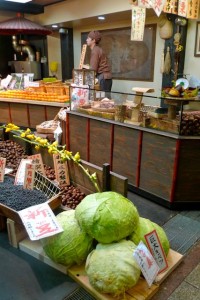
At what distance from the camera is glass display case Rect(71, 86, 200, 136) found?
9.71ft

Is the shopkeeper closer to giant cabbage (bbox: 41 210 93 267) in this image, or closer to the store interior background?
the store interior background

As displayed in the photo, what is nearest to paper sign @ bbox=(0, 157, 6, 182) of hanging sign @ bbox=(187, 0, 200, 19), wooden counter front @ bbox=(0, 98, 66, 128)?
wooden counter front @ bbox=(0, 98, 66, 128)

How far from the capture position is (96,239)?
1969 millimetres

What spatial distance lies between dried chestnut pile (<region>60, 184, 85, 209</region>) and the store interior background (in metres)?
4.61

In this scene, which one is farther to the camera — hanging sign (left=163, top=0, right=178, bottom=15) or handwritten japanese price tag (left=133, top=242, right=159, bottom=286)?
hanging sign (left=163, top=0, right=178, bottom=15)

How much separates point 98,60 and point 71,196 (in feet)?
12.1

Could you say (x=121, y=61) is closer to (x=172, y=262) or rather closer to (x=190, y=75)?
(x=190, y=75)

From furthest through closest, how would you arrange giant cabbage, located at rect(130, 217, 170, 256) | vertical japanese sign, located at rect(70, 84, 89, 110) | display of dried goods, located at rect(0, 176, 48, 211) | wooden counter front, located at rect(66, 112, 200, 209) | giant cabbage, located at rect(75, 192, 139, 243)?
vertical japanese sign, located at rect(70, 84, 89, 110)
wooden counter front, located at rect(66, 112, 200, 209)
display of dried goods, located at rect(0, 176, 48, 211)
giant cabbage, located at rect(130, 217, 170, 256)
giant cabbage, located at rect(75, 192, 139, 243)

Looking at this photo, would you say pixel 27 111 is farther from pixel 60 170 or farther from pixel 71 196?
pixel 71 196

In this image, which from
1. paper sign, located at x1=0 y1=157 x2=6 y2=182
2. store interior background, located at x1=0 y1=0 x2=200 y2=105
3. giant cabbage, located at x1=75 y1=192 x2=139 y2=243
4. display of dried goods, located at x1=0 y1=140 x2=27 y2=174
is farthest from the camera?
store interior background, located at x1=0 y1=0 x2=200 y2=105

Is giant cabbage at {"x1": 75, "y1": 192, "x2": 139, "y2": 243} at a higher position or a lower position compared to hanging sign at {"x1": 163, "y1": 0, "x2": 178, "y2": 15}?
lower

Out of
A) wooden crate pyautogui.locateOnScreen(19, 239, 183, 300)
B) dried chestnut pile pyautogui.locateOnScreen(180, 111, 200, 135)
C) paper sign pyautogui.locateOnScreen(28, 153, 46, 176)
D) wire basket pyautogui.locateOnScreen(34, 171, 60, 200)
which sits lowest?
wooden crate pyautogui.locateOnScreen(19, 239, 183, 300)

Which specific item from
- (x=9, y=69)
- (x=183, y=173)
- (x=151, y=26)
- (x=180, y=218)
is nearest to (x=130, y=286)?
(x=180, y=218)

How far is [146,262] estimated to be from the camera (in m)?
1.83
